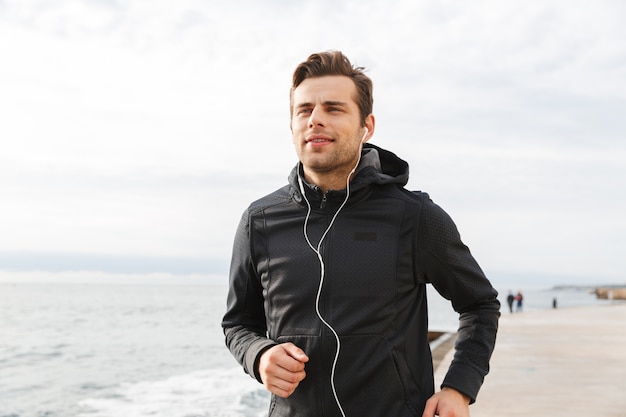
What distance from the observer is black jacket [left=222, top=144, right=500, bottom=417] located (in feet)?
7.48

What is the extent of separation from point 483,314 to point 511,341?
18457 mm

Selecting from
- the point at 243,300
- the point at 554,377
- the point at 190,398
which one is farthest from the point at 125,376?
the point at 243,300

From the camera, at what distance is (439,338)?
70.9 feet

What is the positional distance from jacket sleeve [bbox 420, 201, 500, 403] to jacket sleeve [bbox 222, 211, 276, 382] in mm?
672

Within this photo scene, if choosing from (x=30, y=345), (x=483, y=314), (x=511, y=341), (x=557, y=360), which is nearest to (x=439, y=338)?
(x=511, y=341)

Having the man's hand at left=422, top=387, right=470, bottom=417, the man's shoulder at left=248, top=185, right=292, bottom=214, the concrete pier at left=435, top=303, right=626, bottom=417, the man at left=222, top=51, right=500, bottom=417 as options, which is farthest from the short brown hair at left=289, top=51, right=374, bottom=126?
the concrete pier at left=435, top=303, right=626, bottom=417

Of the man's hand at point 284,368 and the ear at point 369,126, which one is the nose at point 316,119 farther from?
the man's hand at point 284,368

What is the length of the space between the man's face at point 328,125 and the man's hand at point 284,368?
651 mm

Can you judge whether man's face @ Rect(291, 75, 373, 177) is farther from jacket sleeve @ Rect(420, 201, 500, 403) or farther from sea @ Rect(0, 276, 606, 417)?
sea @ Rect(0, 276, 606, 417)

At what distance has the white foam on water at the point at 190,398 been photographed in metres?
15.6

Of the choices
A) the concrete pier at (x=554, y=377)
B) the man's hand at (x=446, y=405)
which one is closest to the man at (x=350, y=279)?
the man's hand at (x=446, y=405)

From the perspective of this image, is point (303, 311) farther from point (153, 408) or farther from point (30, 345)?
point (30, 345)

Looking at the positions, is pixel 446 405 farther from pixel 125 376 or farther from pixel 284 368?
pixel 125 376

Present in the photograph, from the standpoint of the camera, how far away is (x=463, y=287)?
7.86ft
